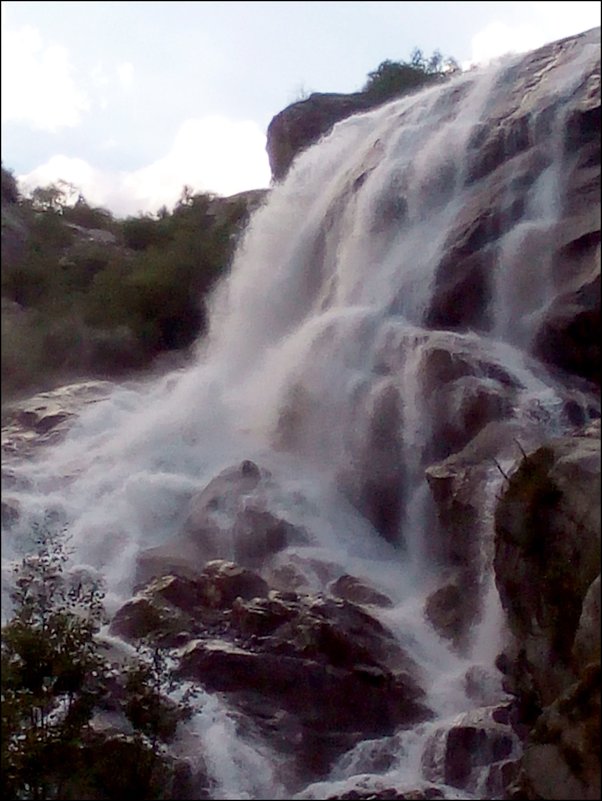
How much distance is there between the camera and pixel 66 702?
651 cm

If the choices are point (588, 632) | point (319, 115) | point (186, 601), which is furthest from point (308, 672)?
point (319, 115)

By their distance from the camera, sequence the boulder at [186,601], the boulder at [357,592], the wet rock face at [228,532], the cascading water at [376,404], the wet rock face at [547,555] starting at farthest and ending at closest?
the wet rock face at [228,532] < the boulder at [357,592] < the cascading water at [376,404] < the boulder at [186,601] < the wet rock face at [547,555]

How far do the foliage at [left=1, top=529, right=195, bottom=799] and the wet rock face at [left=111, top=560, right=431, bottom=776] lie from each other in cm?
137

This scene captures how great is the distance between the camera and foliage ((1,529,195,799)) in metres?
5.99

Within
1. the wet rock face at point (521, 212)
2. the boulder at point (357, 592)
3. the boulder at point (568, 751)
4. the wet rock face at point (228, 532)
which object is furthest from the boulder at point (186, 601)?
the boulder at point (568, 751)

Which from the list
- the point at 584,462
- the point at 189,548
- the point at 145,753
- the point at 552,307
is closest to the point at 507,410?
the point at 552,307

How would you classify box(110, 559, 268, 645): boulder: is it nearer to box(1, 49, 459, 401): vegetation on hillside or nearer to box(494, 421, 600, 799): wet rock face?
box(1, 49, 459, 401): vegetation on hillside

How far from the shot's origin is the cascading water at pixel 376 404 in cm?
949

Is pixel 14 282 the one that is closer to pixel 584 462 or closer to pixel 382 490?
pixel 584 462

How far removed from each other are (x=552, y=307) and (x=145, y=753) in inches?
242

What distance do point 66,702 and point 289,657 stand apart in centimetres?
264

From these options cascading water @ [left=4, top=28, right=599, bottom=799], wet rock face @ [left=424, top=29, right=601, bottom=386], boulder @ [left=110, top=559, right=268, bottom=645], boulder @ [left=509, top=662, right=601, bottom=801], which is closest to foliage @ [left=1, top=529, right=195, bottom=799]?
cascading water @ [left=4, top=28, right=599, bottom=799]

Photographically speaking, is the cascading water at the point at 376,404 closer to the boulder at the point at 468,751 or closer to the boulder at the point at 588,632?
the boulder at the point at 468,751

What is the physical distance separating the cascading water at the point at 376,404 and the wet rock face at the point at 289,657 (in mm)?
192
